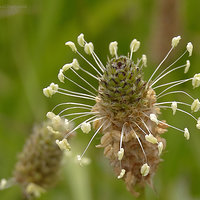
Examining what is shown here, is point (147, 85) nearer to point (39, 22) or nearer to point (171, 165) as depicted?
point (171, 165)

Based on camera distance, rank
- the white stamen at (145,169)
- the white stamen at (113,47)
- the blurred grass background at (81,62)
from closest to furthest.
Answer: the white stamen at (145,169)
the white stamen at (113,47)
the blurred grass background at (81,62)

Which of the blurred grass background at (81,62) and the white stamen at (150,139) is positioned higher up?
the blurred grass background at (81,62)

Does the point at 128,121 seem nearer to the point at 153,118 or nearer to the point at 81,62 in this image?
the point at 153,118

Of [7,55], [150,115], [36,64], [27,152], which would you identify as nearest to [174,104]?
[150,115]

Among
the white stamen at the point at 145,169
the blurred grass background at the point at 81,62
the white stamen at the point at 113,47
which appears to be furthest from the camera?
the blurred grass background at the point at 81,62

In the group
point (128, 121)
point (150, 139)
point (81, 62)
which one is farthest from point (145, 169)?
point (81, 62)

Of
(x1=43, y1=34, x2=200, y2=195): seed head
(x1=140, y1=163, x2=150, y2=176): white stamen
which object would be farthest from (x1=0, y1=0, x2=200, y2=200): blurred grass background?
(x1=140, y1=163, x2=150, y2=176): white stamen

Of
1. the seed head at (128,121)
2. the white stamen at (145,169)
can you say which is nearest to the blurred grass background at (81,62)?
the seed head at (128,121)

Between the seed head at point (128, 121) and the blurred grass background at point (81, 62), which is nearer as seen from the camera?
the seed head at point (128, 121)

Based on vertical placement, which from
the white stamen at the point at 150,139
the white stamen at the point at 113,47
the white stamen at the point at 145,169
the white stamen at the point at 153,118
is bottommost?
the white stamen at the point at 145,169

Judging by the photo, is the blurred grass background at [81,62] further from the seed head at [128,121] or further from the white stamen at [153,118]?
the white stamen at [153,118]
